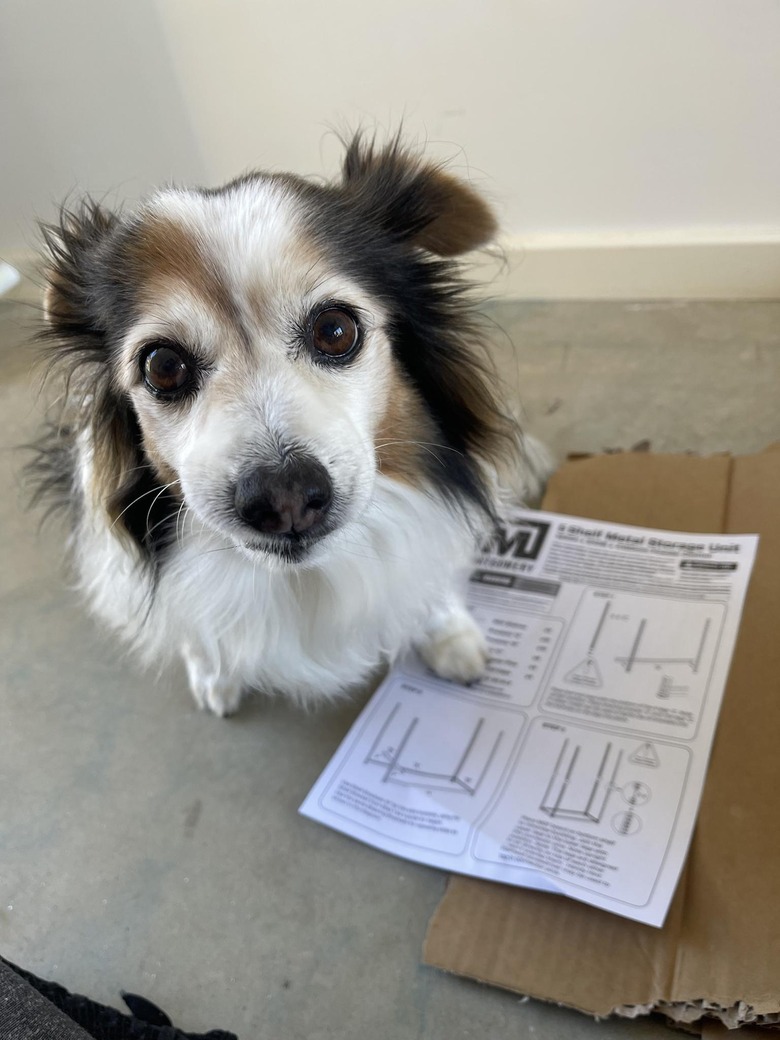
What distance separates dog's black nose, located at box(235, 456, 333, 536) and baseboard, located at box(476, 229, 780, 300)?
1487 millimetres

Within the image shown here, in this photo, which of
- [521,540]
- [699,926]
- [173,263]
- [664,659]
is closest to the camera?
[173,263]

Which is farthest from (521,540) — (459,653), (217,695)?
(217,695)

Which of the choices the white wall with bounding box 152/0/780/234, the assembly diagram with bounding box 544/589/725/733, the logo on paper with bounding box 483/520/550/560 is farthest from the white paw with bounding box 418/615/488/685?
the white wall with bounding box 152/0/780/234

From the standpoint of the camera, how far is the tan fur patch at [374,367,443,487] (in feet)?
4.00

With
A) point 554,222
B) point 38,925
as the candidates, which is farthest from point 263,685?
point 554,222

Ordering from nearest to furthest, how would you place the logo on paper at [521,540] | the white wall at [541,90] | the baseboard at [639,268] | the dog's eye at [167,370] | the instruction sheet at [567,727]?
the dog's eye at [167,370], the instruction sheet at [567,727], the logo on paper at [521,540], the white wall at [541,90], the baseboard at [639,268]

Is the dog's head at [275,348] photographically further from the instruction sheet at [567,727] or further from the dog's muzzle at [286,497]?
the instruction sheet at [567,727]

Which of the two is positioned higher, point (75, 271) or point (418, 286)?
point (75, 271)

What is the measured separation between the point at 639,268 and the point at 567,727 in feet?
5.07

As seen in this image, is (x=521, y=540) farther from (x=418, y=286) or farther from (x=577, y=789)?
(x=418, y=286)

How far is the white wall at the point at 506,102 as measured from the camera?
2.14 m

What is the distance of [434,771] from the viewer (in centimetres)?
146

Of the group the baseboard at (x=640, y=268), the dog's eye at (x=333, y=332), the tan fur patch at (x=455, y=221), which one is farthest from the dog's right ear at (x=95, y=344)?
the baseboard at (x=640, y=268)

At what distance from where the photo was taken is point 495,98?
230 centimetres
